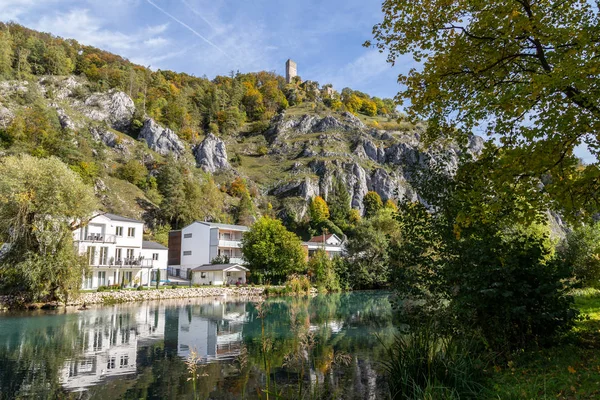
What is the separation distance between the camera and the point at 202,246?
54000 mm

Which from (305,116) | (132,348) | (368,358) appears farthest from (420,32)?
(305,116)

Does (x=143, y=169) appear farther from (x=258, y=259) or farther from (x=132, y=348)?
(x=132, y=348)

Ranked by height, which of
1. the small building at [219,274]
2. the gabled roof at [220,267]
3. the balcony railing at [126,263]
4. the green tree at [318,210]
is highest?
the green tree at [318,210]

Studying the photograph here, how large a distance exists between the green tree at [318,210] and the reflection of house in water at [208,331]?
51.4m

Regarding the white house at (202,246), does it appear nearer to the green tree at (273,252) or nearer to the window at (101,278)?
the green tree at (273,252)

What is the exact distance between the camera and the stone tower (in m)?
152

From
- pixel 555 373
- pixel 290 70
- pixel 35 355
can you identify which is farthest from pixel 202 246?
pixel 290 70

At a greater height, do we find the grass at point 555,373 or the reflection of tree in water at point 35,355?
the grass at point 555,373

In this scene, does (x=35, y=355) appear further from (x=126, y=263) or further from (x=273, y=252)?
(x=273, y=252)

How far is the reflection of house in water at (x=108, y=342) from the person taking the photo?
1057 centimetres

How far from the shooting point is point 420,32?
9.41m

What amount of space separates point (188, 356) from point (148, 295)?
77.8ft

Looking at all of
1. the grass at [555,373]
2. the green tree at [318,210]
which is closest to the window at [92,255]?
the grass at [555,373]

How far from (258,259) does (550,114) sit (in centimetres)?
4179
